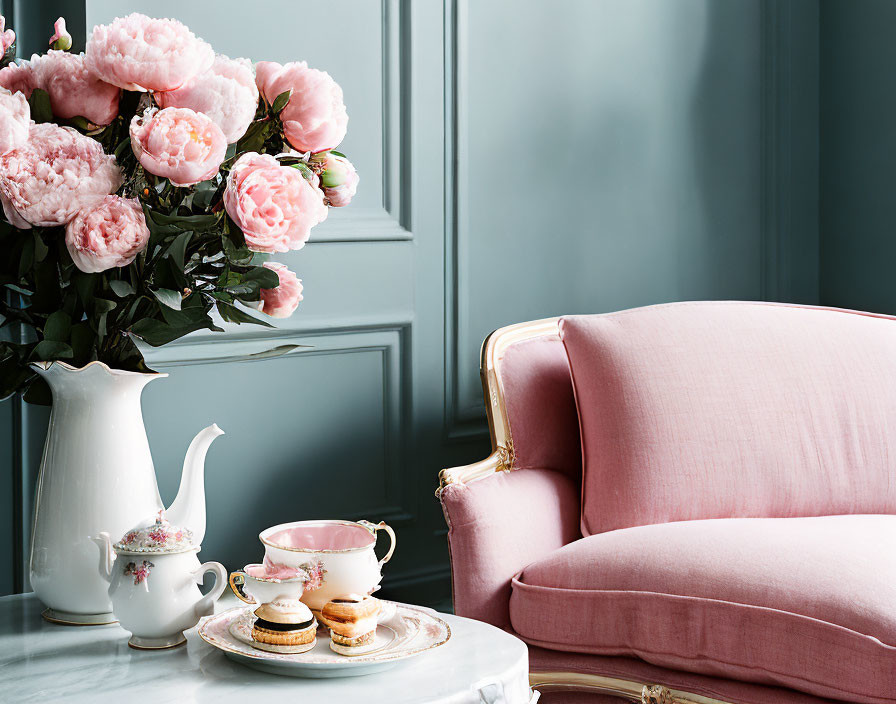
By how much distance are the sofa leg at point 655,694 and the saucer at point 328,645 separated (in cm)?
46

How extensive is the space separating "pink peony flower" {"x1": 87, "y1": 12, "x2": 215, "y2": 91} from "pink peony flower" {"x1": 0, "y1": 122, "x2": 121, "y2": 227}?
3.0 inches

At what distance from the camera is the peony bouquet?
0.97 metres

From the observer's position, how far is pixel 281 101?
1.06 meters

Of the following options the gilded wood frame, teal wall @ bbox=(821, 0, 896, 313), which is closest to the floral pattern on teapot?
the gilded wood frame

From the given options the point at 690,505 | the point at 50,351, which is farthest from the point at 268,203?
the point at 690,505

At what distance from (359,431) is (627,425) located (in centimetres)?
57

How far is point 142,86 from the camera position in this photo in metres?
0.98

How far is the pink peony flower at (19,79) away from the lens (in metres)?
1.04

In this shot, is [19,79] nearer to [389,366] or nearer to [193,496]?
[193,496]

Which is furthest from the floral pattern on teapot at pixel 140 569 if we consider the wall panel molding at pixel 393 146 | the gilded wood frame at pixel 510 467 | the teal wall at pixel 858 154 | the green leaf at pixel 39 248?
the teal wall at pixel 858 154

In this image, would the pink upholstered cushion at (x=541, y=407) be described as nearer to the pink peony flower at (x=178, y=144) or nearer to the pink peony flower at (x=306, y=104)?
the pink peony flower at (x=306, y=104)

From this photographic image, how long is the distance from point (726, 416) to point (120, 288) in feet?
3.58

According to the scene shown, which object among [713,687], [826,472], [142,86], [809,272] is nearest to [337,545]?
[142,86]

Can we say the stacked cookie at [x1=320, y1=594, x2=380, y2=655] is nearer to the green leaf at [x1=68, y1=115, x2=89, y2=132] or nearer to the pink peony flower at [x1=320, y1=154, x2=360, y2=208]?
the pink peony flower at [x1=320, y1=154, x2=360, y2=208]
